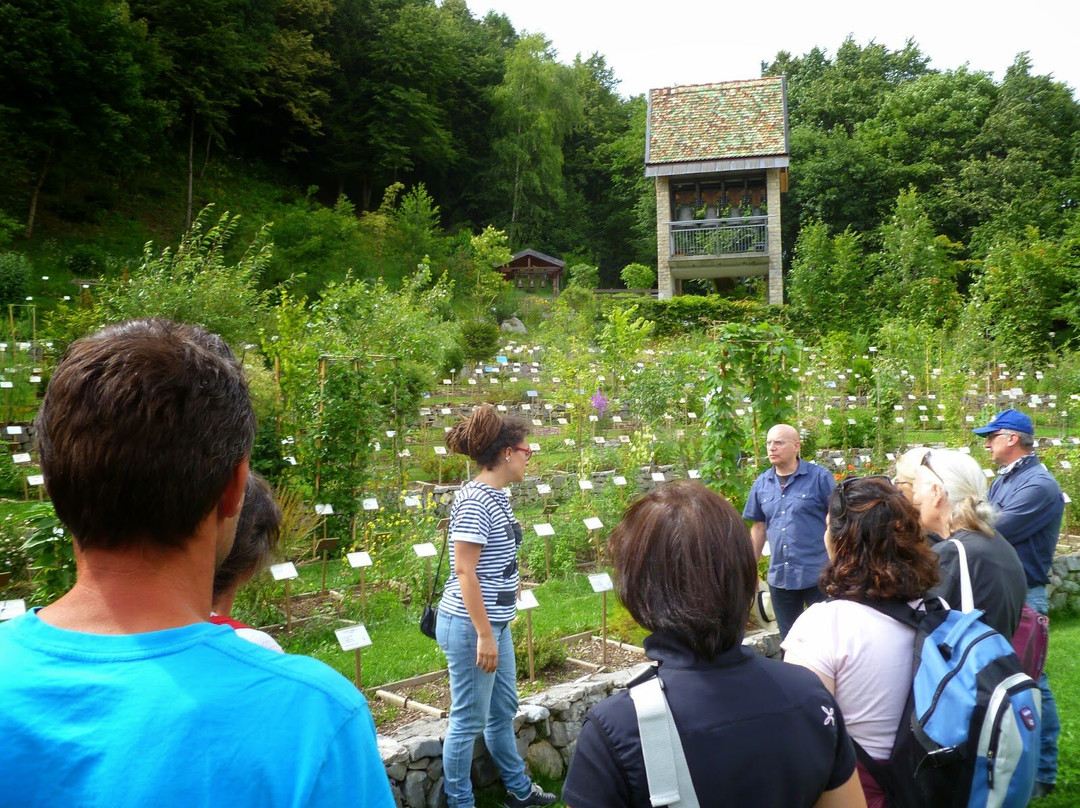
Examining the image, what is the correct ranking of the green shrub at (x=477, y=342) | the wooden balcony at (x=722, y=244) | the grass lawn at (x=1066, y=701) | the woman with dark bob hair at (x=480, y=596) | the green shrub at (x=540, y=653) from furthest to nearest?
the wooden balcony at (x=722, y=244) < the green shrub at (x=477, y=342) < the green shrub at (x=540, y=653) < the grass lawn at (x=1066, y=701) < the woman with dark bob hair at (x=480, y=596)

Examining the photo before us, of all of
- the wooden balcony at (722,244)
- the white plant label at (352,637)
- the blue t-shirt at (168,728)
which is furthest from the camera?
the wooden balcony at (722,244)

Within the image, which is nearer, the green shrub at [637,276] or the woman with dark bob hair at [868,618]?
the woman with dark bob hair at [868,618]

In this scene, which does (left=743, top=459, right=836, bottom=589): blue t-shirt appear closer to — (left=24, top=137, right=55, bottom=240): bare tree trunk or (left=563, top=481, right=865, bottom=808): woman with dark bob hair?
(left=563, top=481, right=865, bottom=808): woman with dark bob hair

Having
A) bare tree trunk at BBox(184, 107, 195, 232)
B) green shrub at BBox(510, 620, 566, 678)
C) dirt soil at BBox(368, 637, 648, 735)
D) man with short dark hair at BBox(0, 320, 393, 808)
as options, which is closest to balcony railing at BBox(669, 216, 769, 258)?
bare tree trunk at BBox(184, 107, 195, 232)

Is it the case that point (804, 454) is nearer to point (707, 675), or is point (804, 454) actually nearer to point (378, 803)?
point (707, 675)

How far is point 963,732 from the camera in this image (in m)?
2.02

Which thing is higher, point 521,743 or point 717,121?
point 717,121

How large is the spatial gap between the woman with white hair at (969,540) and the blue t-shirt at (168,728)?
7.96 feet

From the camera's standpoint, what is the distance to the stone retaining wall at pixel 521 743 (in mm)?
3676

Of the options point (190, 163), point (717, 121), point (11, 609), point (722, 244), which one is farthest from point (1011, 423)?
point (190, 163)

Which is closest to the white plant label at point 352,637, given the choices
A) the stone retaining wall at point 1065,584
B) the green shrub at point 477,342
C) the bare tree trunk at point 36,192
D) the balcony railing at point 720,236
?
the stone retaining wall at point 1065,584

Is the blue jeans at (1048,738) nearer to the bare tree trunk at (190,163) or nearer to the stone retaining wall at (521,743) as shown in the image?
the stone retaining wall at (521,743)

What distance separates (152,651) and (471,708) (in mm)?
2756

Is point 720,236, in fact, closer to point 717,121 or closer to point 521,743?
point 717,121
